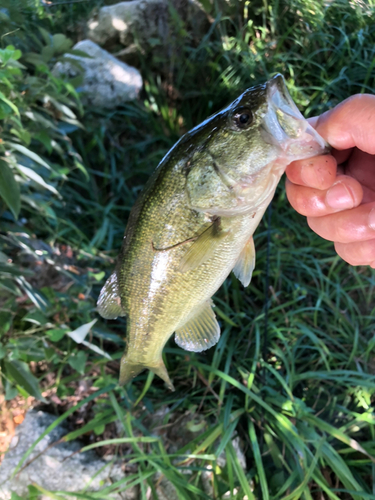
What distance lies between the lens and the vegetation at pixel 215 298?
5.58ft

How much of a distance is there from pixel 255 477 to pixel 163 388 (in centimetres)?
78

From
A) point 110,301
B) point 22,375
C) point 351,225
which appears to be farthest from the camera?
point 22,375

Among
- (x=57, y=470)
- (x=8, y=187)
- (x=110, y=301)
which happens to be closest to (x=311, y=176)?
(x=110, y=301)

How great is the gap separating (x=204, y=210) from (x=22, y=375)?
1.22 meters

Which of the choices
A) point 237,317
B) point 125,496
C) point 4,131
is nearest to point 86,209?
point 4,131

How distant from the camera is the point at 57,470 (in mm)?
1933

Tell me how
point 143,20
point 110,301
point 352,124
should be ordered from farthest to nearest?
1. point 143,20
2. point 110,301
3. point 352,124

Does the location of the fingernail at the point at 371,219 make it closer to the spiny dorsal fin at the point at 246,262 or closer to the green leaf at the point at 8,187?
the spiny dorsal fin at the point at 246,262

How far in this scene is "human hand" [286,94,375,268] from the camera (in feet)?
3.52

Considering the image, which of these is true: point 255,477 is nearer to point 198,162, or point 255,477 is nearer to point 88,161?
point 198,162

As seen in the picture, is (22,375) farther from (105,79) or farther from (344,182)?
(105,79)

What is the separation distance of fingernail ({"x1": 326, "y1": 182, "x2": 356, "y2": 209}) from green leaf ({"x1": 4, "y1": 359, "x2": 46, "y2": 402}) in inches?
62.0

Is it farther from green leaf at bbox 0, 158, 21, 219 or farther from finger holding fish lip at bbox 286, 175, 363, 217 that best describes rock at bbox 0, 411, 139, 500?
finger holding fish lip at bbox 286, 175, 363, 217

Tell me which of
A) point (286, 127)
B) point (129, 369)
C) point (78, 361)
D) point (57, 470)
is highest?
point (286, 127)
